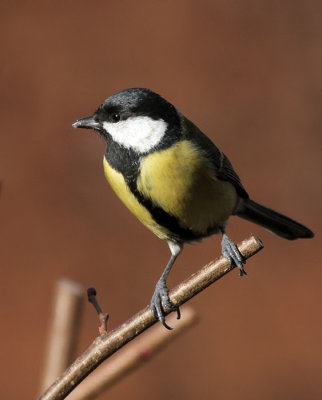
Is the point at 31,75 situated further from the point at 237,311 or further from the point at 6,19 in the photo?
the point at 237,311

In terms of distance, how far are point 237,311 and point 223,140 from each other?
1144mm

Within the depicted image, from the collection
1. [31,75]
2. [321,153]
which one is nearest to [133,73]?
[31,75]

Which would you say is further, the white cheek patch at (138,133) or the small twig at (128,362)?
the white cheek patch at (138,133)

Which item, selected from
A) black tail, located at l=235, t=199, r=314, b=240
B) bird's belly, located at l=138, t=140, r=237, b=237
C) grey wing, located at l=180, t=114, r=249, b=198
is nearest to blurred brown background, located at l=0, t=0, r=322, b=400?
black tail, located at l=235, t=199, r=314, b=240

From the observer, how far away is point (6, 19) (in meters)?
4.60

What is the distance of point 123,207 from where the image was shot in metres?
4.20

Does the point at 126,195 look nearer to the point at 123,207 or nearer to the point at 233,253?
the point at 233,253

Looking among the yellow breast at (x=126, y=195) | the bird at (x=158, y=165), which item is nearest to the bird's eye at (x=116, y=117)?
the bird at (x=158, y=165)

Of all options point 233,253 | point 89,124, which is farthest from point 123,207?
point 233,253

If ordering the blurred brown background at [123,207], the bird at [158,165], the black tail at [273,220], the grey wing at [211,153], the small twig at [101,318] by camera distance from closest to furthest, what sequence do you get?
the small twig at [101,318], the bird at [158,165], the grey wing at [211,153], the black tail at [273,220], the blurred brown background at [123,207]

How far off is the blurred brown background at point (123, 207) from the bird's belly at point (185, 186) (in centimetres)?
201

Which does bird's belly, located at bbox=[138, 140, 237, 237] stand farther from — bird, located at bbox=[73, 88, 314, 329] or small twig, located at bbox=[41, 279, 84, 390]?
small twig, located at bbox=[41, 279, 84, 390]

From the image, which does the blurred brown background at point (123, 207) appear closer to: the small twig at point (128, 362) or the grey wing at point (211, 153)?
the grey wing at point (211, 153)

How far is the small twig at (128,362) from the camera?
1.06 m
